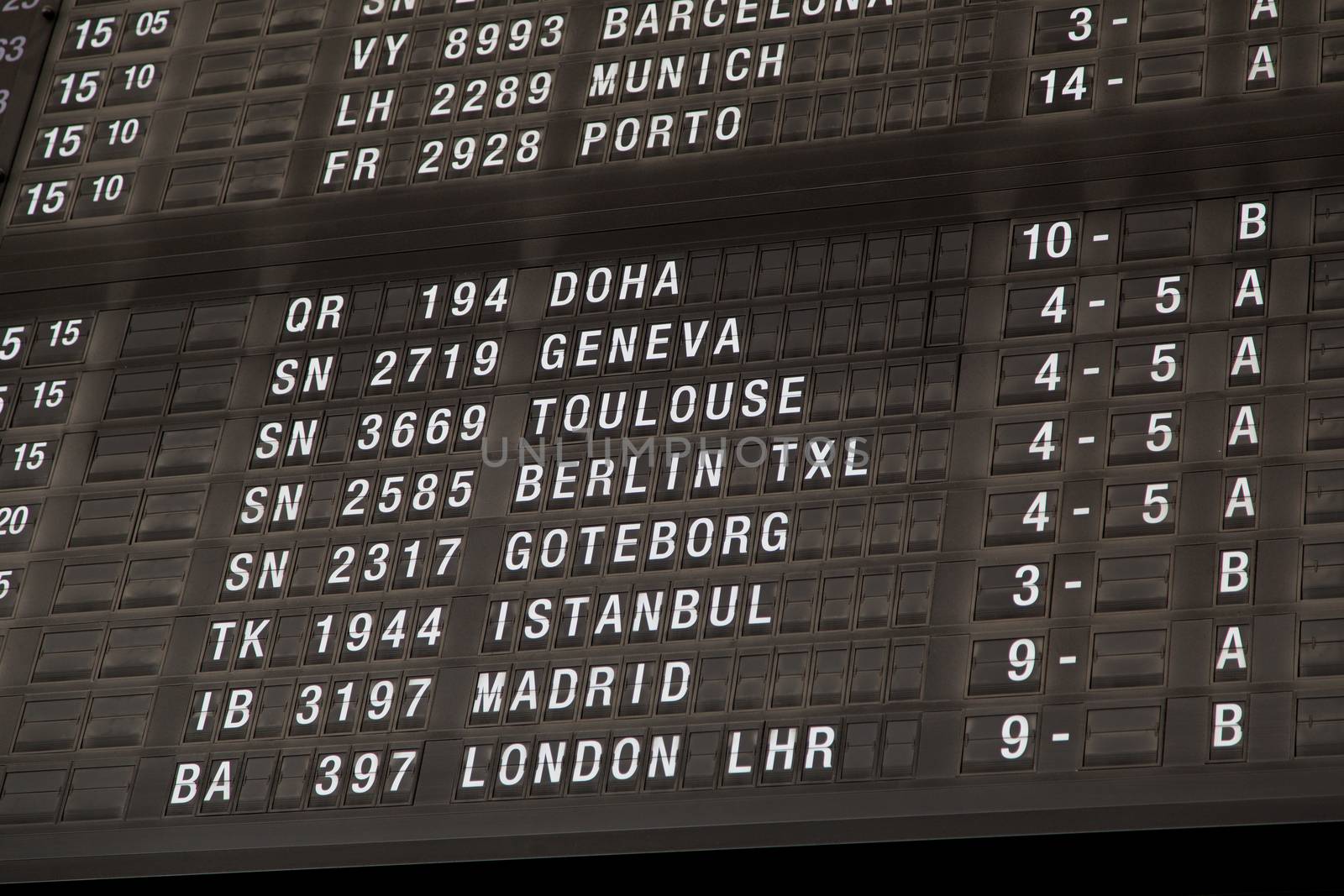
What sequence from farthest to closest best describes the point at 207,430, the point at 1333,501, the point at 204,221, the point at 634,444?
the point at 204,221 < the point at 207,430 < the point at 634,444 < the point at 1333,501

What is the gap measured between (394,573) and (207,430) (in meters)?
1.55

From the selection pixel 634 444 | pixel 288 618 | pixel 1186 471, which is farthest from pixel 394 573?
pixel 1186 471

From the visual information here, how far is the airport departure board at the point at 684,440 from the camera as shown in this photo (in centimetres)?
941

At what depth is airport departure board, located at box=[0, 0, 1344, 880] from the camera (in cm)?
941

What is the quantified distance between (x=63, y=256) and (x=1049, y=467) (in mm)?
6001

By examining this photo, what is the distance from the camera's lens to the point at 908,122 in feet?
36.5

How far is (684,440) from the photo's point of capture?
34.6 ft

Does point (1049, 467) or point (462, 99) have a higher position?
point (462, 99)

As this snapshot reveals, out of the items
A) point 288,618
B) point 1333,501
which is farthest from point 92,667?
point 1333,501

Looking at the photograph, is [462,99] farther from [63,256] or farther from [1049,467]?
[1049,467]

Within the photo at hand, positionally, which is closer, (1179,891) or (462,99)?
(1179,891)

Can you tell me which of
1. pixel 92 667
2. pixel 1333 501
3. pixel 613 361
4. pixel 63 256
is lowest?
pixel 92 667

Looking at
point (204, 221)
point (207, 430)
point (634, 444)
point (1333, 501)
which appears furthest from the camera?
point (204, 221)

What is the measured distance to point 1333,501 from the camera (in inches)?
367
